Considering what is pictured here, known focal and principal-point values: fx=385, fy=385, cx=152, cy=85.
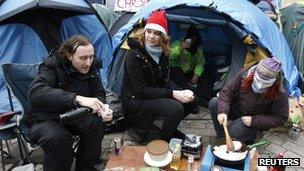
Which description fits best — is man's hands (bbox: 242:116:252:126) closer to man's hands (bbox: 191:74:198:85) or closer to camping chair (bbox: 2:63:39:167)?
man's hands (bbox: 191:74:198:85)

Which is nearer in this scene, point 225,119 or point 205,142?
point 225,119

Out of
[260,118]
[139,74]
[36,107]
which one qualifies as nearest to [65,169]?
[36,107]

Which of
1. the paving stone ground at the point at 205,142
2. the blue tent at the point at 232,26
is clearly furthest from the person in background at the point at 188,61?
the paving stone ground at the point at 205,142

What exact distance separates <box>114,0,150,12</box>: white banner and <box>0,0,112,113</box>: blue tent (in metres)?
1.38

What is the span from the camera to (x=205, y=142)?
4055 mm

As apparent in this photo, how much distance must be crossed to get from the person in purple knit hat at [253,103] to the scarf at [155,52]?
70 centimetres

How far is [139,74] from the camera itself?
3582 mm

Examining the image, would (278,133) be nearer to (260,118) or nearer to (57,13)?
(260,118)

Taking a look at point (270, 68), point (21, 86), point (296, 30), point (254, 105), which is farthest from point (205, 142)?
point (296, 30)

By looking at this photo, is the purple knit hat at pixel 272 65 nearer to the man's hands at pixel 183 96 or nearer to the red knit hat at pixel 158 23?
the man's hands at pixel 183 96

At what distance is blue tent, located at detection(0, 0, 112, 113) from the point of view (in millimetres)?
4273

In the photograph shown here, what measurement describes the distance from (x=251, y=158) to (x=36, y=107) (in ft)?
5.73

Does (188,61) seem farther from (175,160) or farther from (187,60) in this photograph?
(175,160)

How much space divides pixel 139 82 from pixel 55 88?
2.77 feet
